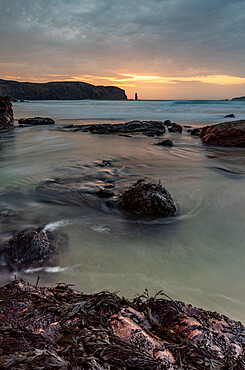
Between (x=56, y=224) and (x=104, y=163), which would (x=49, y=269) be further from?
(x=104, y=163)

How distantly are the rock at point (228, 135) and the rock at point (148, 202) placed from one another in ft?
27.7

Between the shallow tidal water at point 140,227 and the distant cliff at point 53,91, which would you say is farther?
the distant cliff at point 53,91

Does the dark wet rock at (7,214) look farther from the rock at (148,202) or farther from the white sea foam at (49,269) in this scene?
the rock at (148,202)

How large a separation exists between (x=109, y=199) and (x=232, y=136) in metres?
8.90

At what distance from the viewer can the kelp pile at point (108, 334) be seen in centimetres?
133

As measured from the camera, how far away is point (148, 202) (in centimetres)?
434

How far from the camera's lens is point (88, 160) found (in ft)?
28.9

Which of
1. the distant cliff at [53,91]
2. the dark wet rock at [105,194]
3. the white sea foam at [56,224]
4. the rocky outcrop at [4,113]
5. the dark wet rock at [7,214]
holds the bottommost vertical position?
the white sea foam at [56,224]

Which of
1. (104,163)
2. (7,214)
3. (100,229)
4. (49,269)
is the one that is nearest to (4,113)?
(104,163)

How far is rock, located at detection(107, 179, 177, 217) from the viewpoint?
171 inches

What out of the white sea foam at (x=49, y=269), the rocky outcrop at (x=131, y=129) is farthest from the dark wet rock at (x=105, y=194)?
the rocky outcrop at (x=131, y=129)

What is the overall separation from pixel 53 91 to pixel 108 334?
170m

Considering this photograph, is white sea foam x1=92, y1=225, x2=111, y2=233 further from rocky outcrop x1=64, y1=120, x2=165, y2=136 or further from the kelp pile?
rocky outcrop x1=64, y1=120, x2=165, y2=136

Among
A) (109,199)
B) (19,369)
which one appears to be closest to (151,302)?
(19,369)
